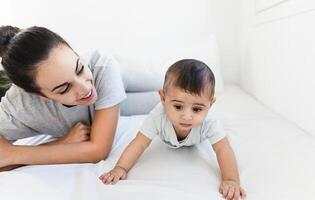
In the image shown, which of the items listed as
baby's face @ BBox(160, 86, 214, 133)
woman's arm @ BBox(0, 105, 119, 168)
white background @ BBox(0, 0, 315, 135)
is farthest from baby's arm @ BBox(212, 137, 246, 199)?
white background @ BBox(0, 0, 315, 135)

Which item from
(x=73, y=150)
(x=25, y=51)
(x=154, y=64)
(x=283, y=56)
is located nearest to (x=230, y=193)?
(x=73, y=150)

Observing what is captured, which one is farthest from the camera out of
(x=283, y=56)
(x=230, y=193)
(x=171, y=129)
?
(x=283, y=56)

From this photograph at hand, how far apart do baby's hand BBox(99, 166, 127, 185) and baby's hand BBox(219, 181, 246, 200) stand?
27cm

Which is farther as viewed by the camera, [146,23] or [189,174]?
[146,23]

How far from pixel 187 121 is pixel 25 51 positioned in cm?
48

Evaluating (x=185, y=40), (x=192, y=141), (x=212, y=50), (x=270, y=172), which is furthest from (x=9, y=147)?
(x=185, y=40)

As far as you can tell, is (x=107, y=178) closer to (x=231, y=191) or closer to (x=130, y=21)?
(x=231, y=191)

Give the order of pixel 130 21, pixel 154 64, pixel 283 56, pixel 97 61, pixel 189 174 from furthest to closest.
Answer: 1. pixel 130 21
2. pixel 154 64
3. pixel 283 56
4. pixel 97 61
5. pixel 189 174

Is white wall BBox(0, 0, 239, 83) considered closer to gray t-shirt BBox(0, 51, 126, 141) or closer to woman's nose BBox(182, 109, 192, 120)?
gray t-shirt BBox(0, 51, 126, 141)

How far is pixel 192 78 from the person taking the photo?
856 millimetres

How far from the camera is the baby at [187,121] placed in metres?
0.85

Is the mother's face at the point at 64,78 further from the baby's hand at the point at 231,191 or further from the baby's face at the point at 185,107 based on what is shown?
the baby's hand at the point at 231,191

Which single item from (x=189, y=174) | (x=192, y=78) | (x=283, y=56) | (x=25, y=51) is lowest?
(x=189, y=174)

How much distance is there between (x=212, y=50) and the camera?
6.06 ft
